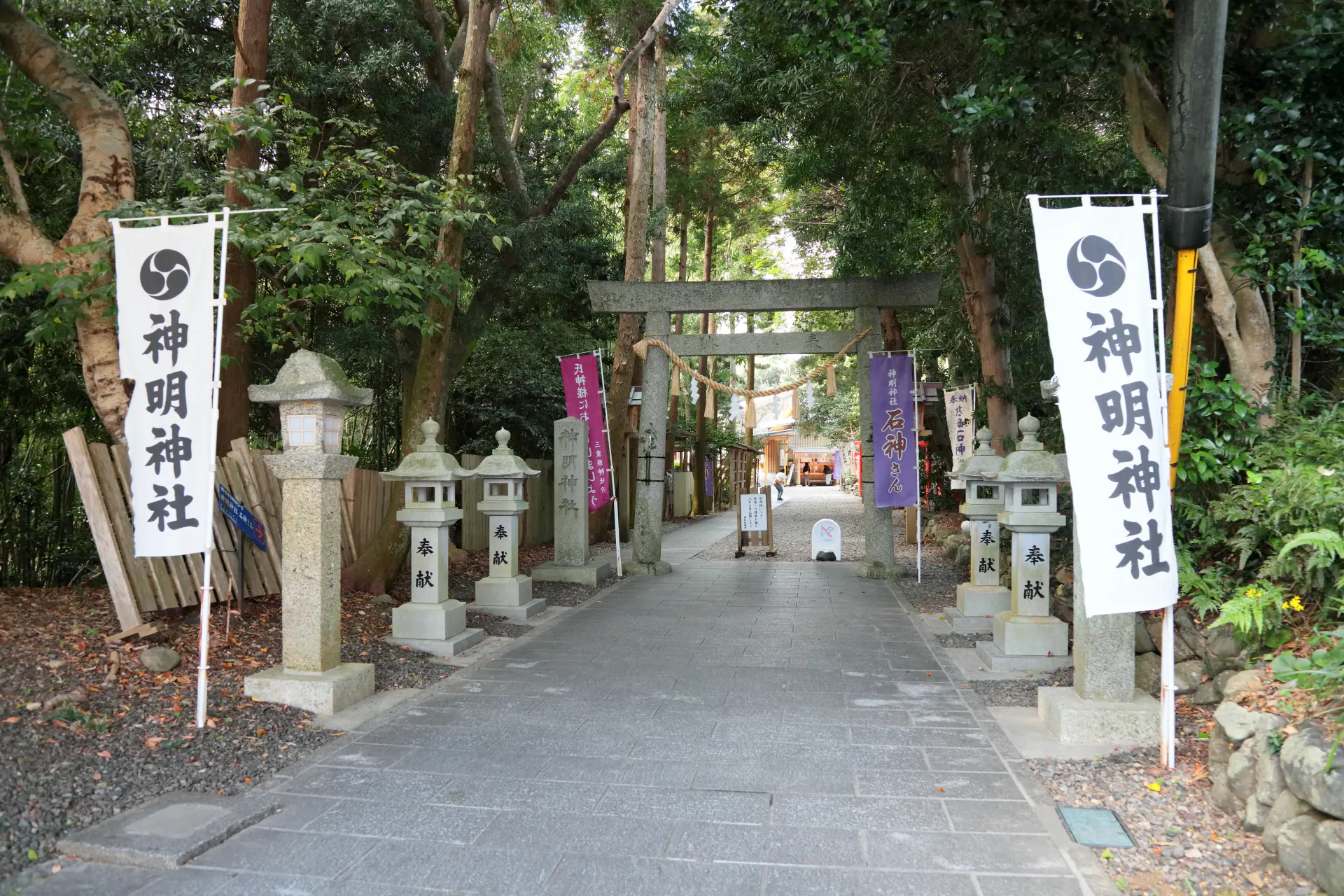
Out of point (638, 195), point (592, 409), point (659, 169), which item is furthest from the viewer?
point (659, 169)

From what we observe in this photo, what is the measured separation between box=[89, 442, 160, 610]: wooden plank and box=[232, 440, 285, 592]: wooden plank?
3.93 ft

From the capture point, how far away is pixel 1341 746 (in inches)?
123

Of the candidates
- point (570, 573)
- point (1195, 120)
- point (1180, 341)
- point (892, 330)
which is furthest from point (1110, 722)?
point (892, 330)

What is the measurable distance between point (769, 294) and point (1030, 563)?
6.02 metres

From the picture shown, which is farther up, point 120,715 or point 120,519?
point 120,519

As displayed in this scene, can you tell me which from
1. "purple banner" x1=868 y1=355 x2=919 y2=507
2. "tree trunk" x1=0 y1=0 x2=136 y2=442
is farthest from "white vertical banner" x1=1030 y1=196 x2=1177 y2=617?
"purple banner" x1=868 y1=355 x2=919 y2=507

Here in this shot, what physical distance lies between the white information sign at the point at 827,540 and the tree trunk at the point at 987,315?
3.24 metres

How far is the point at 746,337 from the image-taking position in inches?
469

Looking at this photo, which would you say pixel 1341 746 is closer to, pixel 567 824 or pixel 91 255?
pixel 567 824

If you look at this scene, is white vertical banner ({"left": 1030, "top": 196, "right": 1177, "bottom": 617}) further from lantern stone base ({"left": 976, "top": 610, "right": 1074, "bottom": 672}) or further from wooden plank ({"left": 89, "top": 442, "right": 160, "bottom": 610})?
wooden plank ({"left": 89, "top": 442, "right": 160, "bottom": 610})

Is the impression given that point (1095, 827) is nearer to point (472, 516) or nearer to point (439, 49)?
point (472, 516)

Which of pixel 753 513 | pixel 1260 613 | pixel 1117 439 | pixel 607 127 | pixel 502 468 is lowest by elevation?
pixel 753 513

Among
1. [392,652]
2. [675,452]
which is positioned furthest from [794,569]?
[675,452]

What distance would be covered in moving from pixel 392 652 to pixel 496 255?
6939 mm
